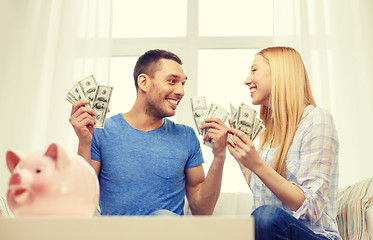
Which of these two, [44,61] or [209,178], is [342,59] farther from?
[44,61]

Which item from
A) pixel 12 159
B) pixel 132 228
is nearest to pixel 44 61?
pixel 12 159

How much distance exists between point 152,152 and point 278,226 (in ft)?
2.89

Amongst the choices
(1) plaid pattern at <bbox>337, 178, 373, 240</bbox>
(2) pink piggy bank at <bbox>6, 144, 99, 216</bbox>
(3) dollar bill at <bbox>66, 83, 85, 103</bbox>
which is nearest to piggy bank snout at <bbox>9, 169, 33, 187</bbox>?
(2) pink piggy bank at <bbox>6, 144, 99, 216</bbox>

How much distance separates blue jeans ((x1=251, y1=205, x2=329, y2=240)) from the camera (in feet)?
4.86

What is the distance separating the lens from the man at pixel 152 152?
6.75 ft

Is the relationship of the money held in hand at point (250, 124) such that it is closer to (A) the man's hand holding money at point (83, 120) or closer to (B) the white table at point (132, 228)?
(A) the man's hand holding money at point (83, 120)

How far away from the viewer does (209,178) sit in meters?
2.10

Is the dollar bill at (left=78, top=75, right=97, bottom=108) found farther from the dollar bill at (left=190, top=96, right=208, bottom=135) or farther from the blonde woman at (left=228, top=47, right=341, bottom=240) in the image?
the blonde woman at (left=228, top=47, right=341, bottom=240)

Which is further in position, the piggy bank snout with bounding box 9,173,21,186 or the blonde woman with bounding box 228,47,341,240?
the blonde woman with bounding box 228,47,341,240

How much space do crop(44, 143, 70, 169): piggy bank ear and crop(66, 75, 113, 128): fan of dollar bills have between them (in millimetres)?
1071

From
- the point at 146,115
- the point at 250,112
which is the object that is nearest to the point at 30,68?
the point at 146,115

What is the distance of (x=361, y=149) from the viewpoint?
10.3 ft

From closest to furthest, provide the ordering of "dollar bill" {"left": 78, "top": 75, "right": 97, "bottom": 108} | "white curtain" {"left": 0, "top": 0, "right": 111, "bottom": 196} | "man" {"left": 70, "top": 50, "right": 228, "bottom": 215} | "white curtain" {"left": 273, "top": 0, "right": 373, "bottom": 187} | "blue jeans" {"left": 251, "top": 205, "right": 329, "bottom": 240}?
1. "blue jeans" {"left": 251, "top": 205, "right": 329, "bottom": 240}
2. "man" {"left": 70, "top": 50, "right": 228, "bottom": 215}
3. "dollar bill" {"left": 78, "top": 75, "right": 97, "bottom": 108}
4. "white curtain" {"left": 273, "top": 0, "right": 373, "bottom": 187}
5. "white curtain" {"left": 0, "top": 0, "right": 111, "bottom": 196}

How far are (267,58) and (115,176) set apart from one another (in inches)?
37.4
